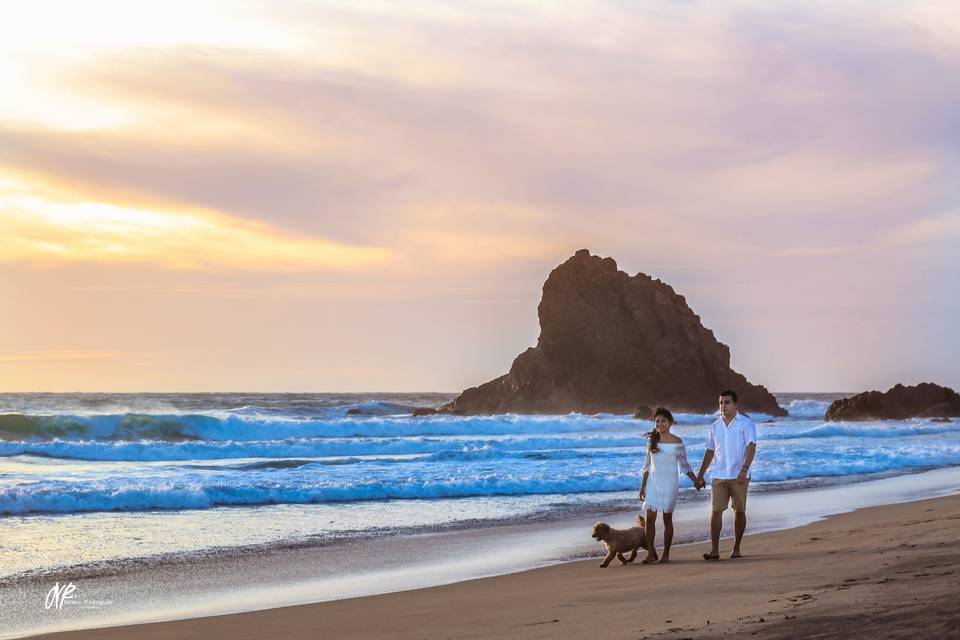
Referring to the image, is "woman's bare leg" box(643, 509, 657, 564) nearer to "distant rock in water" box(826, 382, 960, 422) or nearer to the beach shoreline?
the beach shoreline

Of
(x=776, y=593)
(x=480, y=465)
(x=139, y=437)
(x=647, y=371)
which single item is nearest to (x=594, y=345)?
(x=647, y=371)

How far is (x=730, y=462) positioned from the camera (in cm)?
982

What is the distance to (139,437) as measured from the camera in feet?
133

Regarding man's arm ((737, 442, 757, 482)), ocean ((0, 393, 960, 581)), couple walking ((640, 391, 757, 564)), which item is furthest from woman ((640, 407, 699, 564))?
ocean ((0, 393, 960, 581))

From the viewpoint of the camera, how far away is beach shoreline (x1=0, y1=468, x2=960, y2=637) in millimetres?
8641

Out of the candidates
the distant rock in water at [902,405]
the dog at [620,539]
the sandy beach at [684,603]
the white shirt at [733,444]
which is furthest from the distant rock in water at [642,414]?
the white shirt at [733,444]

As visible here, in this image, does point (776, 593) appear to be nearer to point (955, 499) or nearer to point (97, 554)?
point (97, 554)

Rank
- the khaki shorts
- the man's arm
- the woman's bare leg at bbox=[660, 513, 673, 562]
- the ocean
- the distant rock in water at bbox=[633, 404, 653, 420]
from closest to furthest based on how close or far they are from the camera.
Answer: the man's arm → the khaki shorts → the woman's bare leg at bbox=[660, 513, 673, 562] → the ocean → the distant rock in water at bbox=[633, 404, 653, 420]

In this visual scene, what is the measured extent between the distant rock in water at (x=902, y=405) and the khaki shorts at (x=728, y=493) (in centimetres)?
5431

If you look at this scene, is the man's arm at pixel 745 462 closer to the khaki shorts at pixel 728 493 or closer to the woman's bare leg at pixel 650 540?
the khaki shorts at pixel 728 493

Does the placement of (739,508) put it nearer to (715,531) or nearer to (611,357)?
(715,531)

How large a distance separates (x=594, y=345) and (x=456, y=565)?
225ft

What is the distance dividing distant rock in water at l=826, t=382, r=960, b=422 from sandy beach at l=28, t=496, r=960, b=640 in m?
53.4

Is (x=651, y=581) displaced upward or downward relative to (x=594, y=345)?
downward
